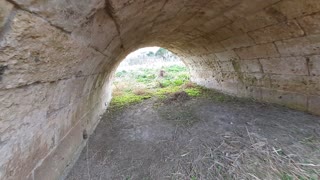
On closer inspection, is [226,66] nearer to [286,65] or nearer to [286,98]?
[286,98]

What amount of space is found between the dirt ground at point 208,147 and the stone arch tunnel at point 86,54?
39cm

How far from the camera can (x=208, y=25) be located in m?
4.50

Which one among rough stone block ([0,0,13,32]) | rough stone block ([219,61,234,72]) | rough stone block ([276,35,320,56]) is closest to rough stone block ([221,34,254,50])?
rough stone block ([276,35,320,56])

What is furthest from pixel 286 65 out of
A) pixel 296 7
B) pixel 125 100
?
pixel 125 100

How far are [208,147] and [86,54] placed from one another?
87.0 inches

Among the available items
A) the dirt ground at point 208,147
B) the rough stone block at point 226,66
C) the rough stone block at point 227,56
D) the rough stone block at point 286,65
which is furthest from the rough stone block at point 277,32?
the rough stone block at point 226,66

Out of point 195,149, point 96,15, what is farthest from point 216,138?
point 96,15

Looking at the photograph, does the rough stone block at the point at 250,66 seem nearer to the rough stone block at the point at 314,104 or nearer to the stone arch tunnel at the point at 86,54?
the stone arch tunnel at the point at 86,54

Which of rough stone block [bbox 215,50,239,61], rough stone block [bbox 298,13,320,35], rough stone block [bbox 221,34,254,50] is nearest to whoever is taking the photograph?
rough stone block [bbox 298,13,320,35]

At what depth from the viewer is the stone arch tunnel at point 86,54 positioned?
139cm

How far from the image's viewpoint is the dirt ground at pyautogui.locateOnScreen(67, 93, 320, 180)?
2754mm

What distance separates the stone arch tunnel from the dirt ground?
15.2 inches

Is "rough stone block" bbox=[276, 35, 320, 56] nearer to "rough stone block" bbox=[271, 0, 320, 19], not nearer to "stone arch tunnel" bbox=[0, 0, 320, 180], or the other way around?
"stone arch tunnel" bbox=[0, 0, 320, 180]

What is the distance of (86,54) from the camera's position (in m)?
2.37
